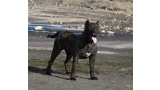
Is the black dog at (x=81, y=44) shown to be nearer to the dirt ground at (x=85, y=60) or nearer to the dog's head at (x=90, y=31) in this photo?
the dog's head at (x=90, y=31)

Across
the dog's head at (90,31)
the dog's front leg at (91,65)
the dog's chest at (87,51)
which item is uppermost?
the dog's head at (90,31)

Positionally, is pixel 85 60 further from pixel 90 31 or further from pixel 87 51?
pixel 90 31

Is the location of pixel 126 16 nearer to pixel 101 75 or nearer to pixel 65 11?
pixel 65 11

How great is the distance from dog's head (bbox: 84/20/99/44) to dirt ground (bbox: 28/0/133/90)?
1.60ft

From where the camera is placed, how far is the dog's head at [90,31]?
15.4 ft

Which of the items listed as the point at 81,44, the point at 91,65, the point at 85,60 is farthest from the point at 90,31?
Result: the point at 85,60

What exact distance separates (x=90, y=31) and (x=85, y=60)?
1.19 m

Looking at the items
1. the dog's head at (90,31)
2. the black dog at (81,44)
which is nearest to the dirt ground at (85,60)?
the black dog at (81,44)

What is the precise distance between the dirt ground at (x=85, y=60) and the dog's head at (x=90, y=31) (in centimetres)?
49
